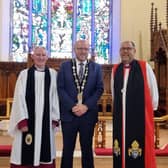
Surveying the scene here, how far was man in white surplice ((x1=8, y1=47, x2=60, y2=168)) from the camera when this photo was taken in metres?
4.33

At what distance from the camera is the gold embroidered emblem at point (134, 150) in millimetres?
4328

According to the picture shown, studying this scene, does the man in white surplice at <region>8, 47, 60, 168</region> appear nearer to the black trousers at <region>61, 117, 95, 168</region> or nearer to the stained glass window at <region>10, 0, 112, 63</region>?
the black trousers at <region>61, 117, 95, 168</region>

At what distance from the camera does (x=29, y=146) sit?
4.35 m

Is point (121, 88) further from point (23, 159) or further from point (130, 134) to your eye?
point (23, 159)

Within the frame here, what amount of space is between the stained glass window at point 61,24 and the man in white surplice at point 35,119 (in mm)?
7689

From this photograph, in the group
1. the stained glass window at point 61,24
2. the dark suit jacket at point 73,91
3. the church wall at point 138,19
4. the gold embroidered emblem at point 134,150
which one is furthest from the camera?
the stained glass window at point 61,24

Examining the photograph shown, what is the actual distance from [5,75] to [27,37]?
5.12 ft

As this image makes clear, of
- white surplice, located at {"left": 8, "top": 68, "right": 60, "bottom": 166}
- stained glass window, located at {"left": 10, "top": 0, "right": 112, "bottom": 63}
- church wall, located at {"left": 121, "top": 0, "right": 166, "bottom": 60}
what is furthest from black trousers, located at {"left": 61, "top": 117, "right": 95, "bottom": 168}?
stained glass window, located at {"left": 10, "top": 0, "right": 112, "bottom": 63}

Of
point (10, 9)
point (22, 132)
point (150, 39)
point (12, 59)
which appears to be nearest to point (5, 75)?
point (12, 59)

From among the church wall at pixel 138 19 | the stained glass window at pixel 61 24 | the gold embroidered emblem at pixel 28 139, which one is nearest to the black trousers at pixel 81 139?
the gold embroidered emblem at pixel 28 139

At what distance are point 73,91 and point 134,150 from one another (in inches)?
37.0

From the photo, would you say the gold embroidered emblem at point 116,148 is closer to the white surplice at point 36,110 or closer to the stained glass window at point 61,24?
the white surplice at point 36,110

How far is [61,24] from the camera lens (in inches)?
479

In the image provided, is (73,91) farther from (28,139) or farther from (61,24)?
(61,24)
